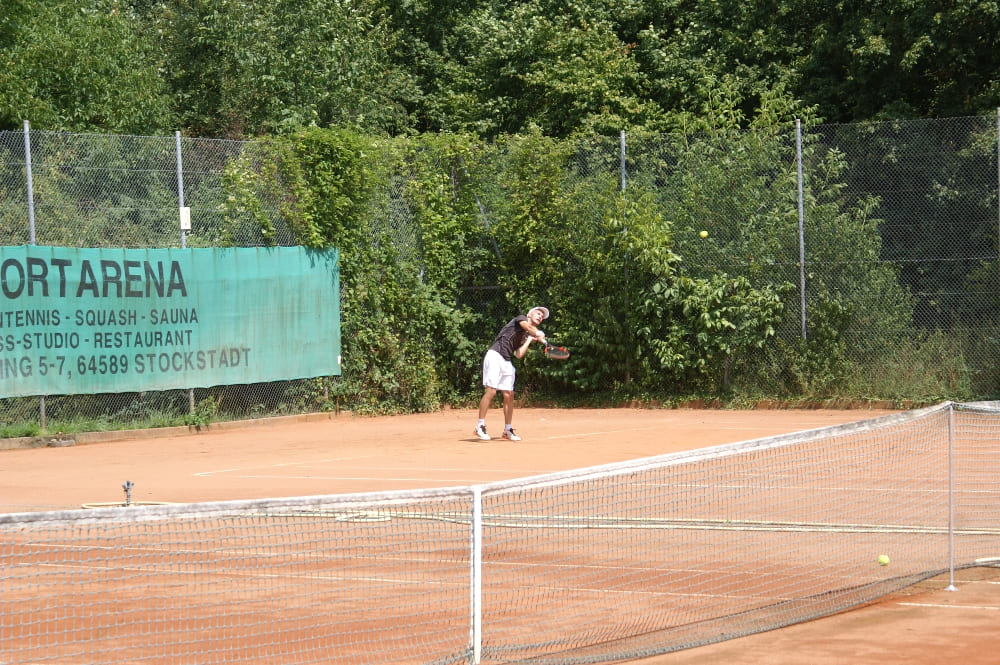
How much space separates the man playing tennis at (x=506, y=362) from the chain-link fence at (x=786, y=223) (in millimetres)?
4576

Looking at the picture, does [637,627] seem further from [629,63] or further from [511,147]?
[629,63]

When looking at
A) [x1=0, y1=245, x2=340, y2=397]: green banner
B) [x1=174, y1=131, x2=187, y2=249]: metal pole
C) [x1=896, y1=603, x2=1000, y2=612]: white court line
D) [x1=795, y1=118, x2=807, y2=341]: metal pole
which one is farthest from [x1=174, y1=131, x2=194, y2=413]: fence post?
[x1=896, y1=603, x2=1000, y2=612]: white court line

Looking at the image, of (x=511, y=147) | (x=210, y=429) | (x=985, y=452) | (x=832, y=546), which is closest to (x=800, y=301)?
(x=511, y=147)

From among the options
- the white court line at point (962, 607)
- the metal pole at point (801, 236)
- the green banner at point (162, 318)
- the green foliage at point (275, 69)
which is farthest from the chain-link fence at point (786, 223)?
the white court line at point (962, 607)

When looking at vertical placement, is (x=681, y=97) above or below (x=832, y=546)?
above

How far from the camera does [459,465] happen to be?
13164mm

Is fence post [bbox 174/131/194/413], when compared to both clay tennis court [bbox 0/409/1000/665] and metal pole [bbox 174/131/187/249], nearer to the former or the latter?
metal pole [bbox 174/131/187/249]

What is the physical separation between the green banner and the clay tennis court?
0.84 m

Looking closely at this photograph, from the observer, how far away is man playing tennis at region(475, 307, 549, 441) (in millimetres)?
15719

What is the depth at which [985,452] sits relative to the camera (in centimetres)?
1273

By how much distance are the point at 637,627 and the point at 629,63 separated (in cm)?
2261

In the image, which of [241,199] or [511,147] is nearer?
[241,199]

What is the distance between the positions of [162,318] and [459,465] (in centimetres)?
655

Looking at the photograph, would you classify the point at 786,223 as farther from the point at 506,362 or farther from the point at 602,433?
the point at 506,362
